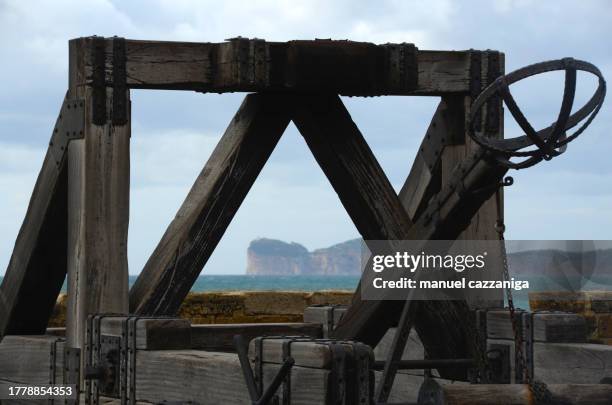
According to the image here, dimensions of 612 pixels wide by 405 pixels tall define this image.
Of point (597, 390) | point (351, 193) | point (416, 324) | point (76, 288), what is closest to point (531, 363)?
point (416, 324)

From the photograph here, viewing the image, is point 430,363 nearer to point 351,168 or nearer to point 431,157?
point 351,168

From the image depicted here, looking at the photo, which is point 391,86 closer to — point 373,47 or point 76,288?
point 373,47

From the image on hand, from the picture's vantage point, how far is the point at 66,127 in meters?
7.54

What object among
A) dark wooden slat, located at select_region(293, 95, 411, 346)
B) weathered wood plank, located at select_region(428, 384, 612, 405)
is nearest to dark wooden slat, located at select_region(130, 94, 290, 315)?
dark wooden slat, located at select_region(293, 95, 411, 346)

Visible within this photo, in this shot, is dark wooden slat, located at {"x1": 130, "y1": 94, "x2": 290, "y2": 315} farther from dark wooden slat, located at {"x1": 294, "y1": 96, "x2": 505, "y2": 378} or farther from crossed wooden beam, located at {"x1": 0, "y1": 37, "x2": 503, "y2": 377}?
dark wooden slat, located at {"x1": 294, "y1": 96, "x2": 505, "y2": 378}

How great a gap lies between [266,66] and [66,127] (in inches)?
48.1

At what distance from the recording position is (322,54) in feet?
25.2

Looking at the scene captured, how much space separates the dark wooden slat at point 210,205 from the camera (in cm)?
757

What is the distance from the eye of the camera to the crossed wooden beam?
7309 mm

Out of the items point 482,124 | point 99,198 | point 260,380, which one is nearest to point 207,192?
point 99,198

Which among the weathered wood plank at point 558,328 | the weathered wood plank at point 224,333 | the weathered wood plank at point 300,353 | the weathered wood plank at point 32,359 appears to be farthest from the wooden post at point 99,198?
the weathered wood plank at point 558,328

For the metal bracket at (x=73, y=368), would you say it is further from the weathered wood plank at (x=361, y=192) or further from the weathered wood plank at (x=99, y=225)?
the weathered wood plank at (x=361, y=192)

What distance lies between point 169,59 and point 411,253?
1.79 m

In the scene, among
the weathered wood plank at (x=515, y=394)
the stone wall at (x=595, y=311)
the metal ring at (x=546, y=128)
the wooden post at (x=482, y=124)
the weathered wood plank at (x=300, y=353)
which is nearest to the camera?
the weathered wood plank at (x=300, y=353)
